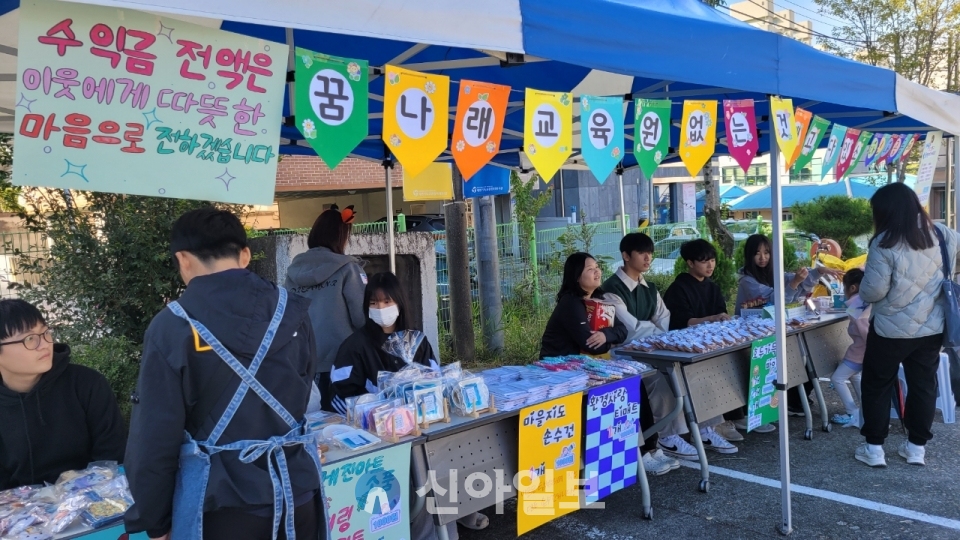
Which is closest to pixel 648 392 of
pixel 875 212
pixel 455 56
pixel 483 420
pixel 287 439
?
pixel 483 420

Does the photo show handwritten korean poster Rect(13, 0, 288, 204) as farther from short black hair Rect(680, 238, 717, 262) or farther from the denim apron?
short black hair Rect(680, 238, 717, 262)

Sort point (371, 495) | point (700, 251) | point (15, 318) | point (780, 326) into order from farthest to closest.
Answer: point (700, 251), point (780, 326), point (371, 495), point (15, 318)

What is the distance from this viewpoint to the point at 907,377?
4277mm

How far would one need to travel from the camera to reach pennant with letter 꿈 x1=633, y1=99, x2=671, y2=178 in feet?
11.6

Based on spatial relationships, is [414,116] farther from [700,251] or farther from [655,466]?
[700,251]

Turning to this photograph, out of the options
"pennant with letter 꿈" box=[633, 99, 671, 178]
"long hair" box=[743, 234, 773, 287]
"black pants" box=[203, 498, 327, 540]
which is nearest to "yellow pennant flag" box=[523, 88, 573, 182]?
"pennant with letter 꿈" box=[633, 99, 671, 178]

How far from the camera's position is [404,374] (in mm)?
2988

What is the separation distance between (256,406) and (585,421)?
1955 mm

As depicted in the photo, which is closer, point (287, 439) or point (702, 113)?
point (287, 439)

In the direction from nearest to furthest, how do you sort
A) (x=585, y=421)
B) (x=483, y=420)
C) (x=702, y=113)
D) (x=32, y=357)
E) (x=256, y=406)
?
(x=256, y=406) < (x=32, y=357) < (x=483, y=420) < (x=585, y=421) < (x=702, y=113)

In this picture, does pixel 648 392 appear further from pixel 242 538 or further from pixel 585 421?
pixel 242 538

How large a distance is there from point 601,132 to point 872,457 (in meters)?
2.93

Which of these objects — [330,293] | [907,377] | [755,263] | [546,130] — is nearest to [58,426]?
[330,293]

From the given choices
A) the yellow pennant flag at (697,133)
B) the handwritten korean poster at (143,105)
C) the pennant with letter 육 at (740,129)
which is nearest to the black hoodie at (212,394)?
the handwritten korean poster at (143,105)
